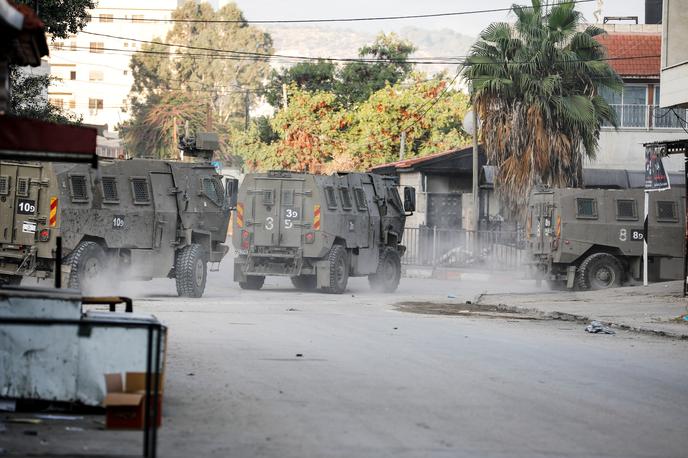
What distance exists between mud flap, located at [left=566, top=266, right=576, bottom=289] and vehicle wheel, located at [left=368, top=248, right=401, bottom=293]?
13.7 ft

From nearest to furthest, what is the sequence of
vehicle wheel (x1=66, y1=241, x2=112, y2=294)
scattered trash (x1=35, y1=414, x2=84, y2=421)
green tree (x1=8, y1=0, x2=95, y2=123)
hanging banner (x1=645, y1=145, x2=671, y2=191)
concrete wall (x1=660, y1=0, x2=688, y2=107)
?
1. scattered trash (x1=35, y1=414, x2=84, y2=421)
2. vehicle wheel (x1=66, y1=241, x2=112, y2=294)
3. concrete wall (x1=660, y1=0, x2=688, y2=107)
4. hanging banner (x1=645, y1=145, x2=671, y2=191)
5. green tree (x1=8, y1=0, x2=95, y2=123)

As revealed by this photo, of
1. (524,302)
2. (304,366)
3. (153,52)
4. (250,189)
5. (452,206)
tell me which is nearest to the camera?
(304,366)

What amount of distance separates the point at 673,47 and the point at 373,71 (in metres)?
50.9

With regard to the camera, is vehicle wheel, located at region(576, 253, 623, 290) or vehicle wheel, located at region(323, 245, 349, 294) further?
vehicle wheel, located at region(576, 253, 623, 290)

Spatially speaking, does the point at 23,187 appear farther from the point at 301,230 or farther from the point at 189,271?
the point at 301,230

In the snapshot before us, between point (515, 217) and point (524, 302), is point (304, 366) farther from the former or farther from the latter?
point (515, 217)

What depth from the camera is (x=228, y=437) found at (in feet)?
30.1

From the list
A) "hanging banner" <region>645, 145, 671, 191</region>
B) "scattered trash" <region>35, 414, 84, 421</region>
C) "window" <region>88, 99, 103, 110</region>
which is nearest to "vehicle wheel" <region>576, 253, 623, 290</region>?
"hanging banner" <region>645, 145, 671, 191</region>

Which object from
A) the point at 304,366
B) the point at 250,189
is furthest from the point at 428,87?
the point at 304,366

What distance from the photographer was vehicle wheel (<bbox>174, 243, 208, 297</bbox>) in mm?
25578

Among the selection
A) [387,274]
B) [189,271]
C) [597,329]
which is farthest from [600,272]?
[597,329]

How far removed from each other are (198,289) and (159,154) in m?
57.3

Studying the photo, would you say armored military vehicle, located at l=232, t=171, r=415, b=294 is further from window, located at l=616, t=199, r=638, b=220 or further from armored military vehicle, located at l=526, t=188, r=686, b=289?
window, located at l=616, t=199, r=638, b=220

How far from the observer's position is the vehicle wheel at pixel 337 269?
93.7ft
